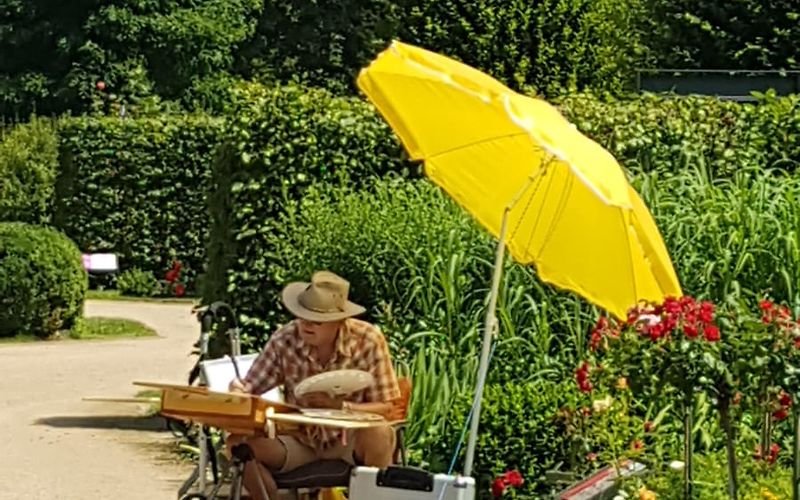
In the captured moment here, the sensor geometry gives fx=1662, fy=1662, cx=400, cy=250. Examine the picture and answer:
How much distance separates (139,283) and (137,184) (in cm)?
143

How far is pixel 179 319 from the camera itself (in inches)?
787

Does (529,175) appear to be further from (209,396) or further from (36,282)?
(36,282)

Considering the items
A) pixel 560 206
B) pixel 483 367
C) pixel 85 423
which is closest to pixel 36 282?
pixel 85 423

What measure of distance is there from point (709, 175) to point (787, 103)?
910 millimetres

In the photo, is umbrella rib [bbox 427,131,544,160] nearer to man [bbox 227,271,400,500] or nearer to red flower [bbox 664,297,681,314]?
man [bbox 227,271,400,500]

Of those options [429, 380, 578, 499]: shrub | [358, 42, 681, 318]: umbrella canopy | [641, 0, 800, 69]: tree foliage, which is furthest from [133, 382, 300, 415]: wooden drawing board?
[641, 0, 800, 69]: tree foliage

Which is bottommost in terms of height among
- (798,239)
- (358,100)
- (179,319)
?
(179,319)

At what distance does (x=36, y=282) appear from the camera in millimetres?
17000

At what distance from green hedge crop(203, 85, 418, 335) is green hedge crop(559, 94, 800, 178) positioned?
1.27m

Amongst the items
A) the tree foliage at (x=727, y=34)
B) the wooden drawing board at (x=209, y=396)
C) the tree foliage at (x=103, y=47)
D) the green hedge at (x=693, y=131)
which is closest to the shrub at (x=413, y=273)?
the green hedge at (x=693, y=131)

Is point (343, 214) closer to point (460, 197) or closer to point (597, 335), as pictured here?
point (460, 197)

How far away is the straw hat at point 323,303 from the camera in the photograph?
700 centimetres

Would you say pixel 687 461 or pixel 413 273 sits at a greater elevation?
pixel 413 273

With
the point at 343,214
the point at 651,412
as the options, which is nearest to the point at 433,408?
the point at 651,412
